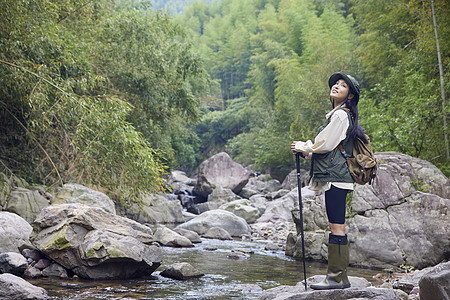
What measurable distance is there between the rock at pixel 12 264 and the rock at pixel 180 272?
6.42 feet

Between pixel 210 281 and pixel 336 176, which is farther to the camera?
pixel 210 281

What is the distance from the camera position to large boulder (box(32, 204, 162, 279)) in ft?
19.5

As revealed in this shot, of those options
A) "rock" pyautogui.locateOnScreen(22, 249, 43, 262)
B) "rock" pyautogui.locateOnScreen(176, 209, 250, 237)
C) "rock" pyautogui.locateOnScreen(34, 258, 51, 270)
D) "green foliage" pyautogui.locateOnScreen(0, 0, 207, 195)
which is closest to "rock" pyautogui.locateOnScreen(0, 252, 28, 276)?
"rock" pyautogui.locateOnScreen(34, 258, 51, 270)

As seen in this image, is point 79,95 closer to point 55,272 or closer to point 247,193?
point 55,272

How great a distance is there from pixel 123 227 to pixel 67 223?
85 cm

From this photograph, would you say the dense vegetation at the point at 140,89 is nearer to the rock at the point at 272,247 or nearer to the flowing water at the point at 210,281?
the flowing water at the point at 210,281

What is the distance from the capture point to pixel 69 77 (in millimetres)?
10289

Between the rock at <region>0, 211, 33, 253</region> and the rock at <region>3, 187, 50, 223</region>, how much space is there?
1.98 meters

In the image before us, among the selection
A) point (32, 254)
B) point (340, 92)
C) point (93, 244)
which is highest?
point (340, 92)

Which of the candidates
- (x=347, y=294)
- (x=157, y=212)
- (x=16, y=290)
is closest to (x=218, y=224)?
(x=157, y=212)

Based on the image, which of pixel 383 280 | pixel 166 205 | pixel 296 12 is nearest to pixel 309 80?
pixel 166 205

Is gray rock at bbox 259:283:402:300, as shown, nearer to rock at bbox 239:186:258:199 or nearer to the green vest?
the green vest

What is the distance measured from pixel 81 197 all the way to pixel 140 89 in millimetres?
5664

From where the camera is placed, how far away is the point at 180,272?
6.41 meters
